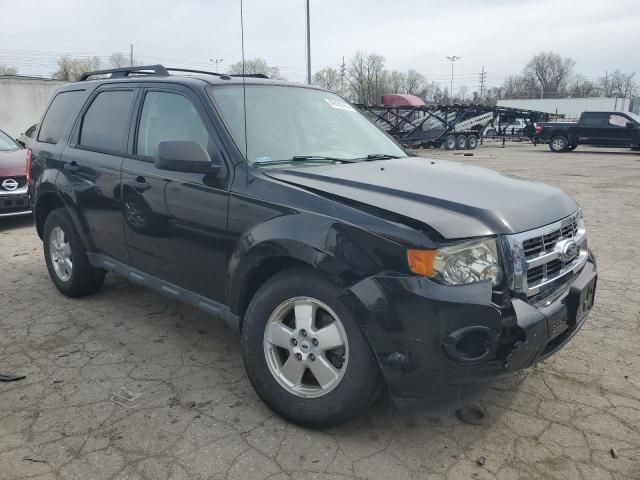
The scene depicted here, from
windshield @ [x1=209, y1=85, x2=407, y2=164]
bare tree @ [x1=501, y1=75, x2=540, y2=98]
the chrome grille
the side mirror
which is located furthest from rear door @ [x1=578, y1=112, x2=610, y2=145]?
bare tree @ [x1=501, y1=75, x2=540, y2=98]

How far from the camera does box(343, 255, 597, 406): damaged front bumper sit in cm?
225

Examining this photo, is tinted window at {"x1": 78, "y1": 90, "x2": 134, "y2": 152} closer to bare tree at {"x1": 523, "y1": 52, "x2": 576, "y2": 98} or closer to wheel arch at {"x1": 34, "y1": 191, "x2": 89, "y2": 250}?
wheel arch at {"x1": 34, "y1": 191, "x2": 89, "y2": 250}

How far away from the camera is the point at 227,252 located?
300cm

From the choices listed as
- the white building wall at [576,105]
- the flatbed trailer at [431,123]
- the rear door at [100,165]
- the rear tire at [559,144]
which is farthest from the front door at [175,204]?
the white building wall at [576,105]

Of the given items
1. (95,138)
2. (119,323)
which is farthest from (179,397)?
(95,138)

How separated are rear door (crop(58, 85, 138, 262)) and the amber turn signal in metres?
2.39

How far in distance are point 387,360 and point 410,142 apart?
80.3 ft

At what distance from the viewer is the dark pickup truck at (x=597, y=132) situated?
2253 centimetres

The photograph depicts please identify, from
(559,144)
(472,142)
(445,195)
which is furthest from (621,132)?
(445,195)

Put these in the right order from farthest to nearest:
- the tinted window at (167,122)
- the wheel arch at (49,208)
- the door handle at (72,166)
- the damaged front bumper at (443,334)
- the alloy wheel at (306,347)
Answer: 1. the wheel arch at (49,208)
2. the door handle at (72,166)
3. the tinted window at (167,122)
4. the alloy wheel at (306,347)
5. the damaged front bumper at (443,334)

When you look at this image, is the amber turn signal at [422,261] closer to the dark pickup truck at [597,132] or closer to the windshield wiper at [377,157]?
the windshield wiper at [377,157]

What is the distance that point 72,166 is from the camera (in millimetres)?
4246

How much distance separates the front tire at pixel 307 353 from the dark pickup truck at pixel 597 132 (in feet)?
79.8

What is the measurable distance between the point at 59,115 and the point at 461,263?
398 centimetres
